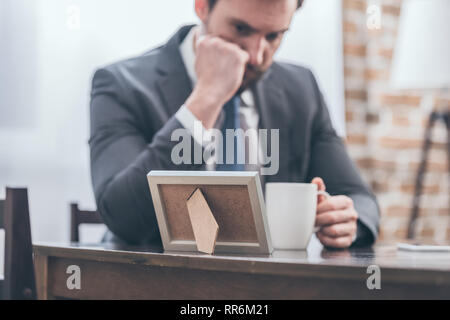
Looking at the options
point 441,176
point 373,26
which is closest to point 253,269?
point 373,26

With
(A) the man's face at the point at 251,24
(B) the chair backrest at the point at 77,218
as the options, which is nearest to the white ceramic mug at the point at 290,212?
(A) the man's face at the point at 251,24

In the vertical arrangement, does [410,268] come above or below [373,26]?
below

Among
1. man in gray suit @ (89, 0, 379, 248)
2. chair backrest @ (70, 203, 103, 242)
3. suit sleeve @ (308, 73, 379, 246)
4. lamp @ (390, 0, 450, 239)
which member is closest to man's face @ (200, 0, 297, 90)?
man in gray suit @ (89, 0, 379, 248)

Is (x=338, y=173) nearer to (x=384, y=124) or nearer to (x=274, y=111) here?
(x=274, y=111)

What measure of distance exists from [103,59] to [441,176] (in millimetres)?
1620

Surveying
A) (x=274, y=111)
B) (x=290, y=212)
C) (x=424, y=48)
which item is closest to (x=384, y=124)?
(x=424, y=48)

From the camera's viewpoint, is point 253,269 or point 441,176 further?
point 441,176

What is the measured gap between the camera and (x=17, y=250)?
964 mm

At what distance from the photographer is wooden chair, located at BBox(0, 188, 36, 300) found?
954mm

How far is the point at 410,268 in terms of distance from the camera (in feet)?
1.95

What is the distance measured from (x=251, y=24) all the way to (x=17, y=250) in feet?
2.14
